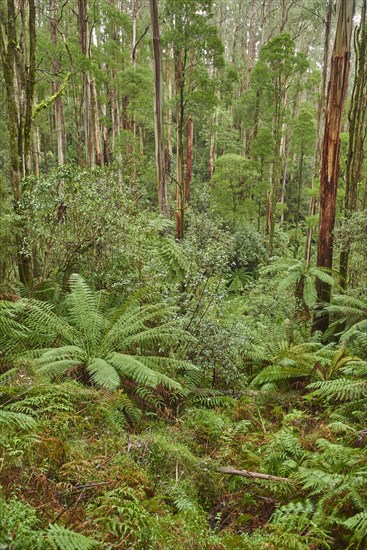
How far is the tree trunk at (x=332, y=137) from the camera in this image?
7996mm

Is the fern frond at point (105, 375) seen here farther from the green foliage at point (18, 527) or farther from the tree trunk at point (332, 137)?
the tree trunk at point (332, 137)

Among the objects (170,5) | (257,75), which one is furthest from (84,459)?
(257,75)

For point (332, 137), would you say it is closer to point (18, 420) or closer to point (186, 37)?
point (186, 37)

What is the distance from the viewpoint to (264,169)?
21969 millimetres


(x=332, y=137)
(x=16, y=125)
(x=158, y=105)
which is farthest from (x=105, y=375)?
(x=158, y=105)

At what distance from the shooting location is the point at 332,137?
27.6ft

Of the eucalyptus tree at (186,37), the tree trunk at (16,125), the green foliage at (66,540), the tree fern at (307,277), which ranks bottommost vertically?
the tree fern at (307,277)

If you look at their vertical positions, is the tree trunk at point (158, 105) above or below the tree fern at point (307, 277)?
above

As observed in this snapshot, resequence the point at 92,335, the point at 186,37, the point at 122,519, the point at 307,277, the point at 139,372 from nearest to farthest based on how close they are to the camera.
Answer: the point at 122,519 < the point at 139,372 < the point at 92,335 < the point at 307,277 < the point at 186,37

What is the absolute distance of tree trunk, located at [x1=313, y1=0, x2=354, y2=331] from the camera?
8.00m

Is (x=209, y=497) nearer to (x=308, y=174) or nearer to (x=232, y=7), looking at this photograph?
(x=308, y=174)

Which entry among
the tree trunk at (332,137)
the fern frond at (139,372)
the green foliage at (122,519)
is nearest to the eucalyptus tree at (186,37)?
the tree trunk at (332,137)

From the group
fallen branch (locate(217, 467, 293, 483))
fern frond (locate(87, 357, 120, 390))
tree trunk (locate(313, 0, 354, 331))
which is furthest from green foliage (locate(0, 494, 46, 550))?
tree trunk (locate(313, 0, 354, 331))

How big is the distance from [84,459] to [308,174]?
31.0 meters
